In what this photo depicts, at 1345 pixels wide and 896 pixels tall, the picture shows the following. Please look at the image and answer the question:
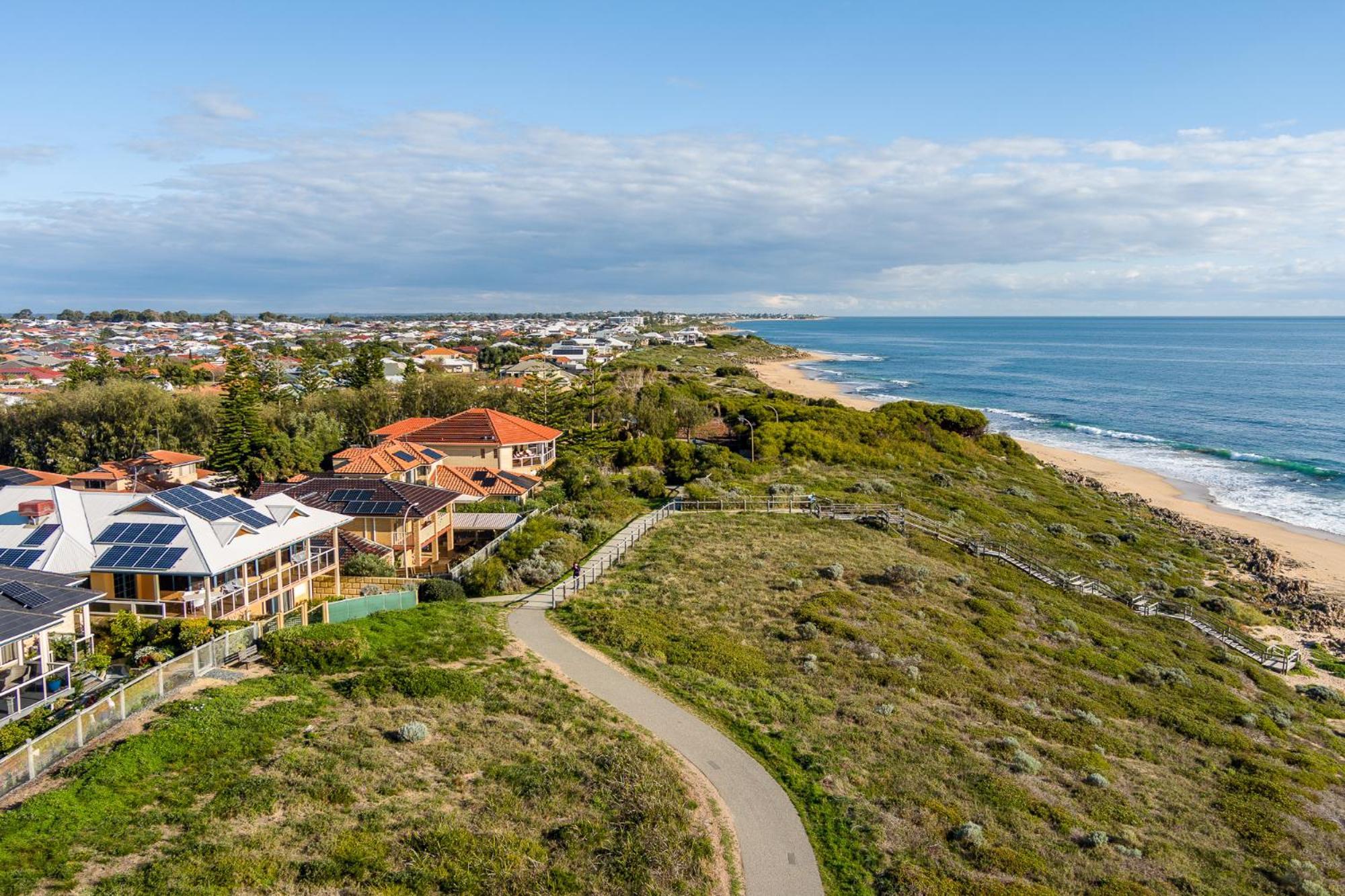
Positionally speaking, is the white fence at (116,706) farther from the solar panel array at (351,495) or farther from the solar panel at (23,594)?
the solar panel array at (351,495)

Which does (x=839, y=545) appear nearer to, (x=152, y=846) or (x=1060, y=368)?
(x=152, y=846)

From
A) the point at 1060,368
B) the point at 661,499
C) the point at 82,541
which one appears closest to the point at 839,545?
the point at 661,499

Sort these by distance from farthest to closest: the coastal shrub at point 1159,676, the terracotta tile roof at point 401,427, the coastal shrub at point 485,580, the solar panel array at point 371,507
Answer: the terracotta tile roof at point 401,427, the solar panel array at point 371,507, the coastal shrub at point 485,580, the coastal shrub at point 1159,676

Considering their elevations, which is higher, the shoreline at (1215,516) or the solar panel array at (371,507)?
the solar panel array at (371,507)

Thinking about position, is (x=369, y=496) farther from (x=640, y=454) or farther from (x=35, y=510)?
(x=640, y=454)

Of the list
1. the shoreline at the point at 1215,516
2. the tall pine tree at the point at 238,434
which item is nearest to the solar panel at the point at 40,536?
the tall pine tree at the point at 238,434

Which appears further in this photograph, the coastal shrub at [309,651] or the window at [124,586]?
the window at [124,586]

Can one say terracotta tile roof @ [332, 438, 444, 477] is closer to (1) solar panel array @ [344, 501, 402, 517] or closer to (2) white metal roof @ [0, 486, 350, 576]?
(1) solar panel array @ [344, 501, 402, 517]
